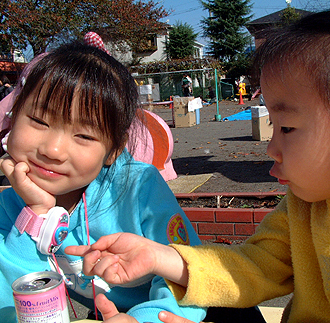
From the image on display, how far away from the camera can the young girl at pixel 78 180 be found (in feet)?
4.06

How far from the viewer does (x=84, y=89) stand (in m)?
1.26

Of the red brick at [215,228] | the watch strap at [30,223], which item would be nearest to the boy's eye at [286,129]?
the watch strap at [30,223]

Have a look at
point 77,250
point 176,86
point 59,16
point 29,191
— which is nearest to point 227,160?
point 29,191

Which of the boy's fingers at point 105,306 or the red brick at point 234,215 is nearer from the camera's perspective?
the boy's fingers at point 105,306

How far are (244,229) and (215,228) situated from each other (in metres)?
0.26

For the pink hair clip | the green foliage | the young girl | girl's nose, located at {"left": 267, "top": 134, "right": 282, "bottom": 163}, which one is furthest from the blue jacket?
the green foliage

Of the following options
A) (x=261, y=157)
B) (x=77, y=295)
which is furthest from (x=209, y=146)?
(x=77, y=295)

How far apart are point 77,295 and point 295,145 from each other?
3.48 feet

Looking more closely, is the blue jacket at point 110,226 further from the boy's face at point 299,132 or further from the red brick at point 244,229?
the red brick at point 244,229

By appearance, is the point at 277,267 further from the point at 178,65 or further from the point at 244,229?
the point at 178,65

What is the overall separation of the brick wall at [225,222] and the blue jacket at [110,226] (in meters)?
1.76

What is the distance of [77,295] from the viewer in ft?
4.94

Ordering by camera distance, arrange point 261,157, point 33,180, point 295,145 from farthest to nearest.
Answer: point 261,157 → point 33,180 → point 295,145

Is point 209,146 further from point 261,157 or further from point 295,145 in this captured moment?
point 295,145
